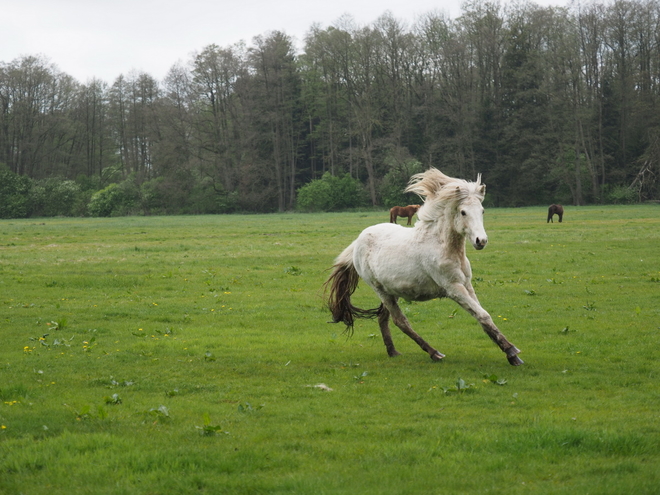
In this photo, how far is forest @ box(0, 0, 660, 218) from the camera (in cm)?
6662

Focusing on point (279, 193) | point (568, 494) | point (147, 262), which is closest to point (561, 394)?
point (568, 494)

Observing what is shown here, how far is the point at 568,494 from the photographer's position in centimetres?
477

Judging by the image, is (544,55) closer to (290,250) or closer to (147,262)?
(290,250)

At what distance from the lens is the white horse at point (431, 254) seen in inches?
348

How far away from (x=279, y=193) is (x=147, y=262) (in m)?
56.6

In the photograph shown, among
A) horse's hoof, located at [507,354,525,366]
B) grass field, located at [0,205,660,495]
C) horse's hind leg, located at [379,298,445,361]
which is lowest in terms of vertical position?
grass field, located at [0,205,660,495]

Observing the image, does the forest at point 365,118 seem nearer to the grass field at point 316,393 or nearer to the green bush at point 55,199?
the green bush at point 55,199

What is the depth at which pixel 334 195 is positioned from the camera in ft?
245

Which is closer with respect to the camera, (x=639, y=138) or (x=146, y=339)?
(x=146, y=339)

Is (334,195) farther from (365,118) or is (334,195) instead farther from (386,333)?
(386,333)

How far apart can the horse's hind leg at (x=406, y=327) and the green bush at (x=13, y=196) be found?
247 ft

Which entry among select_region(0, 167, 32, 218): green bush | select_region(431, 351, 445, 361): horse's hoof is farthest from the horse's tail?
select_region(0, 167, 32, 218): green bush

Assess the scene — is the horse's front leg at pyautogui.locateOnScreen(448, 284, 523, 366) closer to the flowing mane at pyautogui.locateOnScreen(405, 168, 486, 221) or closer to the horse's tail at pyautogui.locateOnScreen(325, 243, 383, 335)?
the flowing mane at pyautogui.locateOnScreen(405, 168, 486, 221)

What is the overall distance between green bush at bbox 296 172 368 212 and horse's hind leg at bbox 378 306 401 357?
64.2 m
